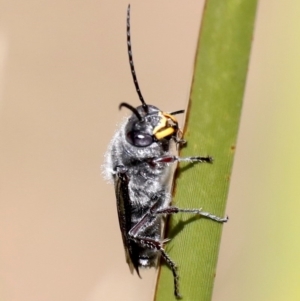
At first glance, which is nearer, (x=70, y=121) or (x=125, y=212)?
(x=125, y=212)

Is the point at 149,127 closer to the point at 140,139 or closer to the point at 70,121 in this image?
the point at 140,139

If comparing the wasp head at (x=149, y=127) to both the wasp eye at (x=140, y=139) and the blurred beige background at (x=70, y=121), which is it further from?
the blurred beige background at (x=70, y=121)

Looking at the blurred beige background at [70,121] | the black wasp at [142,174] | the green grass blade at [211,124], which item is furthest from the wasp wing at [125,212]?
the blurred beige background at [70,121]

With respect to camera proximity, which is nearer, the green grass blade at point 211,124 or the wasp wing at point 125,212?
the green grass blade at point 211,124

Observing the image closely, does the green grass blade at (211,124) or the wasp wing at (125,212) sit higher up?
the green grass blade at (211,124)

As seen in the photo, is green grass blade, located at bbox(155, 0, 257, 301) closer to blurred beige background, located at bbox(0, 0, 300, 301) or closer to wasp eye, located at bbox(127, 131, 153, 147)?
wasp eye, located at bbox(127, 131, 153, 147)

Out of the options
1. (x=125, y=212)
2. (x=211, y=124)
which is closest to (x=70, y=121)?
(x=125, y=212)
